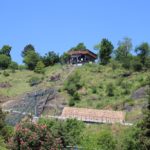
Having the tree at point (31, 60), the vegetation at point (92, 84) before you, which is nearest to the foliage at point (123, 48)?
the vegetation at point (92, 84)

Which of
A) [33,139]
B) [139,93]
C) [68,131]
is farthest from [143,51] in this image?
[33,139]

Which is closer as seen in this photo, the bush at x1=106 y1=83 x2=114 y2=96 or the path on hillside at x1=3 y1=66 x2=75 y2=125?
the path on hillside at x1=3 y1=66 x2=75 y2=125

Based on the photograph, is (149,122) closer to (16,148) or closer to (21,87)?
(16,148)

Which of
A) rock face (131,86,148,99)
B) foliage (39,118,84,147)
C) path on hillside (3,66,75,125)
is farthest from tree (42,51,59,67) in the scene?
foliage (39,118,84,147)

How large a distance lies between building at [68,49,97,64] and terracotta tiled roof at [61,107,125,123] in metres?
35.2

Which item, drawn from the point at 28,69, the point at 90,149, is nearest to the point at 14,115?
the point at 90,149

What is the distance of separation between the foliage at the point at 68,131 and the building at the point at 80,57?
174 ft

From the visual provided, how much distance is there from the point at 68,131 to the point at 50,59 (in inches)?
2546

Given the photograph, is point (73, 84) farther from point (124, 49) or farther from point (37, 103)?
point (124, 49)

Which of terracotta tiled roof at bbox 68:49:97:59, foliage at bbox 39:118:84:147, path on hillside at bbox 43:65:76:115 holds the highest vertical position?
terracotta tiled roof at bbox 68:49:97:59

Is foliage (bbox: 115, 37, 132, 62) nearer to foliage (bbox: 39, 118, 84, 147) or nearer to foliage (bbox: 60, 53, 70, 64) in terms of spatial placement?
foliage (bbox: 60, 53, 70, 64)

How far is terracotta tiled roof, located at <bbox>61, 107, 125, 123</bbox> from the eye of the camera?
76938mm

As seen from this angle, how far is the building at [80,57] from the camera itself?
117438 mm

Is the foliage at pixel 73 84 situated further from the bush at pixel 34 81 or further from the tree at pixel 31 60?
the tree at pixel 31 60
